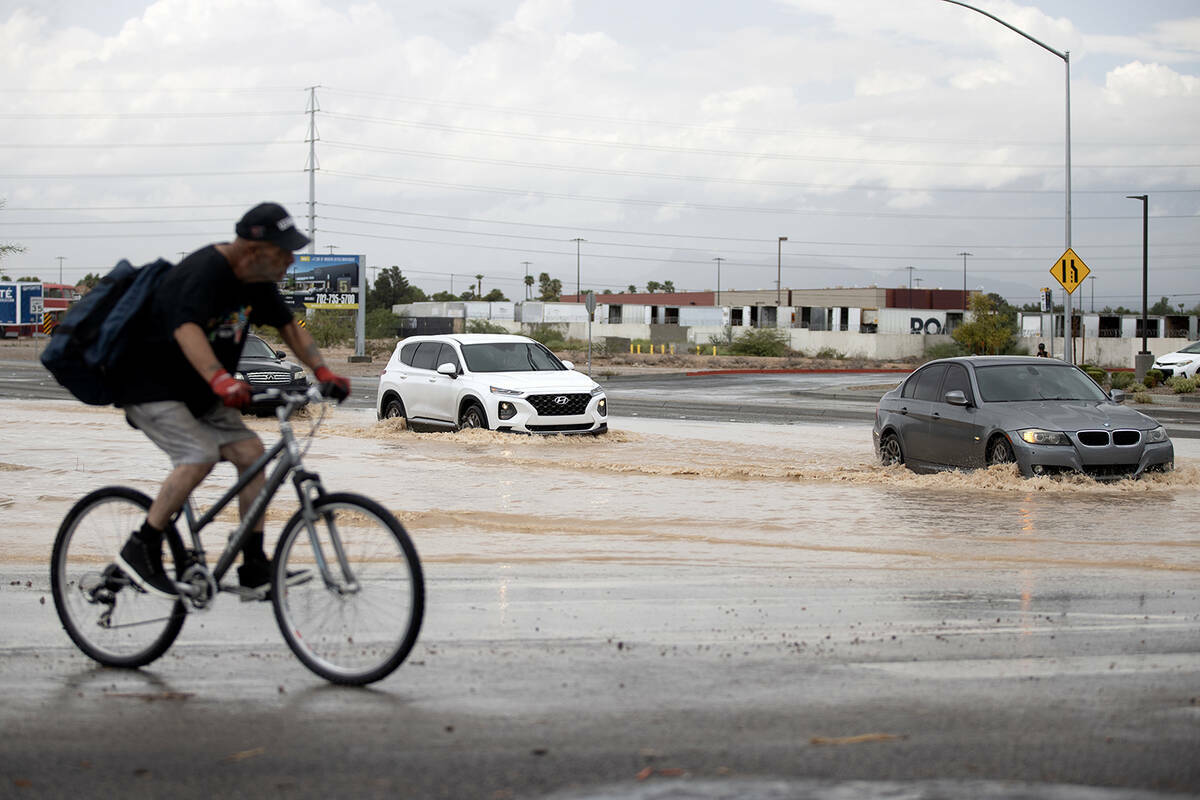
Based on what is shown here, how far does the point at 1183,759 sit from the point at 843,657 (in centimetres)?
171

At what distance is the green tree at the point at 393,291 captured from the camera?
159m

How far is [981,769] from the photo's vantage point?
411cm

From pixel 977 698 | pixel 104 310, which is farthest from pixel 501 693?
pixel 104 310

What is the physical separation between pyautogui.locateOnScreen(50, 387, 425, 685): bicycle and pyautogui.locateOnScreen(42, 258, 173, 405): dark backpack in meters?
0.51

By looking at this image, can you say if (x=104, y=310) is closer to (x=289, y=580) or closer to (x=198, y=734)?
(x=289, y=580)

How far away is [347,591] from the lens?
17.0 ft

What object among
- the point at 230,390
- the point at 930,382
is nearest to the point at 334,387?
the point at 230,390

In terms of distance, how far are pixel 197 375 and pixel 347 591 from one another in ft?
3.59

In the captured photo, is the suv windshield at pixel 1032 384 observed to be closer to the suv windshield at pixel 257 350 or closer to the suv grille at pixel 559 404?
the suv grille at pixel 559 404

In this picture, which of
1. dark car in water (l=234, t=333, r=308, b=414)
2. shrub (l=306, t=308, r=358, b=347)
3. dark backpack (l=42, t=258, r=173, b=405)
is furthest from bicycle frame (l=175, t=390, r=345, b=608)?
shrub (l=306, t=308, r=358, b=347)

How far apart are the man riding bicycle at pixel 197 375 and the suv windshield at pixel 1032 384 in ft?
33.7

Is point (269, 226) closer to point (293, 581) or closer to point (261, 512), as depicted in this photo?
point (261, 512)

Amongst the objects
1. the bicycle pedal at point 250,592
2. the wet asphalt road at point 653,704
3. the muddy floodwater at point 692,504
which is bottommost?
the muddy floodwater at point 692,504

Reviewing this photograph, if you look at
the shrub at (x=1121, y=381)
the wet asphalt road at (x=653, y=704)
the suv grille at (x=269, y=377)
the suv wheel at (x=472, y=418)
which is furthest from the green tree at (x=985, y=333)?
the wet asphalt road at (x=653, y=704)
